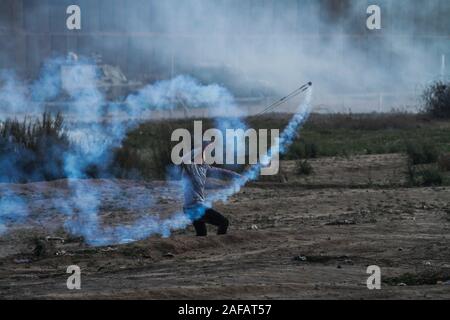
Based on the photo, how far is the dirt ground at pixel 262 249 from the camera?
36.0 feet

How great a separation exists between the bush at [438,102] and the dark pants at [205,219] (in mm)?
24981

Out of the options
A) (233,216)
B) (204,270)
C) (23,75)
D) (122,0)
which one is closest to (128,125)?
(23,75)

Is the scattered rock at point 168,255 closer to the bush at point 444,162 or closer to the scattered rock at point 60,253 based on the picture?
the scattered rock at point 60,253

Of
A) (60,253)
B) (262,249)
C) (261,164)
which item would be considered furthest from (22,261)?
(261,164)

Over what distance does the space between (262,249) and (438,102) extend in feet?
85.4

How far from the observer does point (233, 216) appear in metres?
17.3

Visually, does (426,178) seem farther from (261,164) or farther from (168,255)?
(168,255)

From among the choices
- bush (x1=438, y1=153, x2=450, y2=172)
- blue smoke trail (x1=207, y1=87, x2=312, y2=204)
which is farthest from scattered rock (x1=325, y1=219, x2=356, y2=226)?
bush (x1=438, y1=153, x2=450, y2=172)

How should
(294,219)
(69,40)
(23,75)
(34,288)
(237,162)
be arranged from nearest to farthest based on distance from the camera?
1. (34,288)
2. (294,219)
3. (237,162)
4. (23,75)
5. (69,40)

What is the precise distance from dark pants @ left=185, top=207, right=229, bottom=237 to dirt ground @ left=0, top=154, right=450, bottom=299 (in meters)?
0.18

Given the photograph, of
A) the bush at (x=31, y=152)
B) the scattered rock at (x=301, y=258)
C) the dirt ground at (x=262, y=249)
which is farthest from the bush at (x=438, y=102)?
the scattered rock at (x=301, y=258)

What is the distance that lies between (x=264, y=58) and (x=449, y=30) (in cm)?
1072

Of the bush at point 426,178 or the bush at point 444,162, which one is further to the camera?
the bush at point 444,162

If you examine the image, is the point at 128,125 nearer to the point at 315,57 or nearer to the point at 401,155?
the point at 401,155
